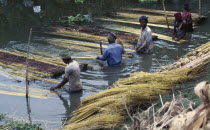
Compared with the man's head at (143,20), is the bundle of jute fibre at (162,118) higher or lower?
lower

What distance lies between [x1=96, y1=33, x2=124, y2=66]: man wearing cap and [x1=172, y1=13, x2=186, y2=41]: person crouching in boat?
3403 millimetres

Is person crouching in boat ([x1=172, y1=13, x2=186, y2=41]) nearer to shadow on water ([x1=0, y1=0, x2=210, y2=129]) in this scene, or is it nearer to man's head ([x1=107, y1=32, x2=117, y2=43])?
shadow on water ([x1=0, y1=0, x2=210, y2=129])

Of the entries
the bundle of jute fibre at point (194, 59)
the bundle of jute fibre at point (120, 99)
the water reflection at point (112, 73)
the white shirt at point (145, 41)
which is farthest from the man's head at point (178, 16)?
the bundle of jute fibre at point (120, 99)

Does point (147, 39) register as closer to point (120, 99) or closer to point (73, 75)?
point (73, 75)

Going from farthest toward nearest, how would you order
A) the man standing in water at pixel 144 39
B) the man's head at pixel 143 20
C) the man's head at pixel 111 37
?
1. the man standing in water at pixel 144 39
2. the man's head at pixel 143 20
3. the man's head at pixel 111 37

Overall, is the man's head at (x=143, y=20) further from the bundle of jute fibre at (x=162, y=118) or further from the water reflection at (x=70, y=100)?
the bundle of jute fibre at (x=162, y=118)

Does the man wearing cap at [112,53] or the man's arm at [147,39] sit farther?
the man's arm at [147,39]

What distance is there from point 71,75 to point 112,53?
204 cm

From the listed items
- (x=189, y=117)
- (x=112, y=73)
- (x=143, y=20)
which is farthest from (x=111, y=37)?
(x=189, y=117)

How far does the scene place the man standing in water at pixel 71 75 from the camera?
7793 millimetres

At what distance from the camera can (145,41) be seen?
35.0ft

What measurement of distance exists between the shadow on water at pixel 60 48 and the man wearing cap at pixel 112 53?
0.21 metres

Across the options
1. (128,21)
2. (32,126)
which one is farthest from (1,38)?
(32,126)

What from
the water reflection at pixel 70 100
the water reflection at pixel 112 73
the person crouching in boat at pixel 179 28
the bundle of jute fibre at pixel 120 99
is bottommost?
the water reflection at pixel 70 100
